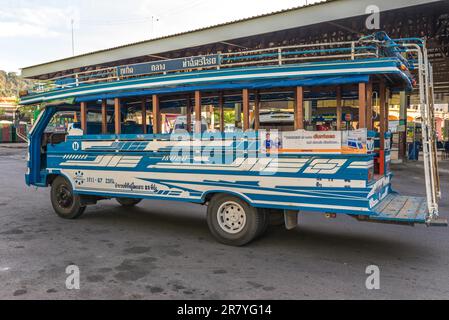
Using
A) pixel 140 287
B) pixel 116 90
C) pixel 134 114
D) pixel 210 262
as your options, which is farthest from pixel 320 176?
pixel 134 114

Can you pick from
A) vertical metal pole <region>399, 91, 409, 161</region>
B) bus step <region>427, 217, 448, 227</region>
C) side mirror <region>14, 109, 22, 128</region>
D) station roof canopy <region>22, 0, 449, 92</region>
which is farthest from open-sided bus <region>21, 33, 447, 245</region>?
vertical metal pole <region>399, 91, 409, 161</region>

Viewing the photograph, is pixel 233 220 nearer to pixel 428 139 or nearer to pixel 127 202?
pixel 428 139

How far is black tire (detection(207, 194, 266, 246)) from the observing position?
6.08 m

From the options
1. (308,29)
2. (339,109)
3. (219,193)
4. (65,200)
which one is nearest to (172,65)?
(219,193)

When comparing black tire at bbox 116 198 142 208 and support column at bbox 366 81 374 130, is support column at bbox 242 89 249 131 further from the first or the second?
black tire at bbox 116 198 142 208

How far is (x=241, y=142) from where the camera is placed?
6074mm

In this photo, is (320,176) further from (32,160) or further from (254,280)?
(32,160)

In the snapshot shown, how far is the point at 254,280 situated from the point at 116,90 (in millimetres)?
4367

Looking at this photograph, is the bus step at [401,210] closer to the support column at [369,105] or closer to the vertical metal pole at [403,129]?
the support column at [369,105]

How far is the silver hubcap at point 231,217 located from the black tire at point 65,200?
3243 millimetres

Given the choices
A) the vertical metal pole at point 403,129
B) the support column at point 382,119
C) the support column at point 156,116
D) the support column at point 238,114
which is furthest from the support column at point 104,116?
the vertical metal pole at point 403,129

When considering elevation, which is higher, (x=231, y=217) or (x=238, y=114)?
(x=238, y=114)

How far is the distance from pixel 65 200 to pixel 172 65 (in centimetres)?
356

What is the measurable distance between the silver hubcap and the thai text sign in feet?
7.14
